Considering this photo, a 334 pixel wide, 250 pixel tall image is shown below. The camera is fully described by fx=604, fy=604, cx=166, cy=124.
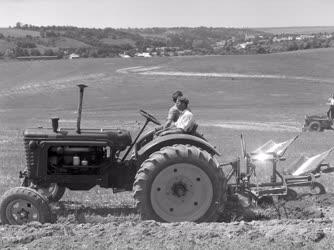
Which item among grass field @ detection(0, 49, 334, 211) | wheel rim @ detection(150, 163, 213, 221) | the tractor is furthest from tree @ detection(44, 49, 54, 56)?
wheel rim @ detection(150, 163, 213, 221)

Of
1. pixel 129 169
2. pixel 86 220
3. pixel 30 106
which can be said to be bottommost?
pixel 30 106

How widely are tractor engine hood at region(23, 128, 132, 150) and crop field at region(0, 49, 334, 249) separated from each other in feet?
3.44

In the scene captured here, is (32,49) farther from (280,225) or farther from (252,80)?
(280,225)

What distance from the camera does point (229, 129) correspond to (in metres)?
25.4

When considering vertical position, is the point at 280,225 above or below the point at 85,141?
below

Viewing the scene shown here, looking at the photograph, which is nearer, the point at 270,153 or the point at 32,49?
the point at 270,153

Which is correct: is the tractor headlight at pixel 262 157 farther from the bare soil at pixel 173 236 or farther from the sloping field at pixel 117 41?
the sloping field at pixel 117 41

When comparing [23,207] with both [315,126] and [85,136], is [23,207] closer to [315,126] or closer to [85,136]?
[85,136]

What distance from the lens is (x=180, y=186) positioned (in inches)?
299

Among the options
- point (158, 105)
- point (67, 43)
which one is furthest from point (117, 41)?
point (158, 105)

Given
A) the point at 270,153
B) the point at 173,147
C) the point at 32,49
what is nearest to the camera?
the point at 173,147

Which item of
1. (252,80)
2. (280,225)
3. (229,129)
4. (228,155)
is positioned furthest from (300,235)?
(252,80)

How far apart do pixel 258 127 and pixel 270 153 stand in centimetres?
1791

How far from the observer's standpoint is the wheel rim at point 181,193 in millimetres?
7543
